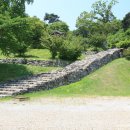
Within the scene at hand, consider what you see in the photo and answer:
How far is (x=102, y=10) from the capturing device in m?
70.9

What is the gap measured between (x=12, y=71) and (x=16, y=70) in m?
0.41

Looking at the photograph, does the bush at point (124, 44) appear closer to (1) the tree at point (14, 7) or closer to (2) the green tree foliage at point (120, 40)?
(2) the green tree foliage at point (120, 40)

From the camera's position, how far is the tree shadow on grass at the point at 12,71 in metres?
31.3

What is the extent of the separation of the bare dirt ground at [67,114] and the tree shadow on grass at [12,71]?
8604 mm

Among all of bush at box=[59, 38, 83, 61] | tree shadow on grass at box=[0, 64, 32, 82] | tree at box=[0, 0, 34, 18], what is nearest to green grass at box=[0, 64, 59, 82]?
tree shadow on grass at box=[0, 64, 32, 82]

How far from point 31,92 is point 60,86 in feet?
10.6

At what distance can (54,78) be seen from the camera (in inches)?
1127

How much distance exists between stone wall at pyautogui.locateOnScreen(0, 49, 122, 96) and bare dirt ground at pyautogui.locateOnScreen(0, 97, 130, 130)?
11.2ft

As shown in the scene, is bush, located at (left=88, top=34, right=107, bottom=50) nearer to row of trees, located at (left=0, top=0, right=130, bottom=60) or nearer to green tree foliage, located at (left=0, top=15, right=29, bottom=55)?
row of trees, located at (left=0, top=0, right=130, bottom=60)

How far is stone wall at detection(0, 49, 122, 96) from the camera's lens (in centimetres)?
2631

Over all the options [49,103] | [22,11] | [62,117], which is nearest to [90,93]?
[49,103]

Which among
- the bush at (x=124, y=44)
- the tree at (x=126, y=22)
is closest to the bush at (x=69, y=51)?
the bush at (x=124, y=44)

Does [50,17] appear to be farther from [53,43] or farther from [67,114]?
[67,114]

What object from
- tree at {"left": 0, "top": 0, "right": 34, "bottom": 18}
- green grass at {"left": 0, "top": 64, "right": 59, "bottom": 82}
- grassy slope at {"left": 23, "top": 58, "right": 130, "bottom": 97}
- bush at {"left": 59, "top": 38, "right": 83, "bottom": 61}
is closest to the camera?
grassy slope at {"left": 23, "top": 58, "right": 130, "bottom": 97}
